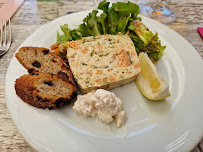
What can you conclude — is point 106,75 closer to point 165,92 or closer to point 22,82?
point 165,92

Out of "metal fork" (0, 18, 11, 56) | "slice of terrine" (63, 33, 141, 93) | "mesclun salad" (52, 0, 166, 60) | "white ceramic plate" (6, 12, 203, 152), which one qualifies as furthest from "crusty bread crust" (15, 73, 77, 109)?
"metal fork" (0, 18, 11, 56)

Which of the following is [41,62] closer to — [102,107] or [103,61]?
[103,61]

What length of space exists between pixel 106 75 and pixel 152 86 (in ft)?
1.88

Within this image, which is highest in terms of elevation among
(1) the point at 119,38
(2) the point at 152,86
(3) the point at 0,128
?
(1) the point at 119,38

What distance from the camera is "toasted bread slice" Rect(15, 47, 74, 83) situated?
7.37 ft

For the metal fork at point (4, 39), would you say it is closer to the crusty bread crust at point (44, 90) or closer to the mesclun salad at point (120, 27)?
the mesclun salad at point (120, 27)

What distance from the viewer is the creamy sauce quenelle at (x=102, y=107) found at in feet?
6.48

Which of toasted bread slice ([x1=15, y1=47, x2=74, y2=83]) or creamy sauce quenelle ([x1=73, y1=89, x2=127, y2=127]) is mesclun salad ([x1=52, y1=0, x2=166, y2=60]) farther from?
creamy sauce quenelle ([x1=73, y1=89, x2=127, y2=127])

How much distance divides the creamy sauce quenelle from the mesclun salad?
1.07m

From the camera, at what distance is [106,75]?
2377mm

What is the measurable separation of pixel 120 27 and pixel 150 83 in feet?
3.33

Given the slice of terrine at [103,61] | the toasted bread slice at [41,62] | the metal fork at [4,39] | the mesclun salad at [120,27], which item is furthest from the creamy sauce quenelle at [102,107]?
the metal fork at [4,39]

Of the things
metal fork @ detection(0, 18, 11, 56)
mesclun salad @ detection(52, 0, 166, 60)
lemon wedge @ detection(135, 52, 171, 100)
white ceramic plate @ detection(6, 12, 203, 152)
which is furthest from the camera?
metal fork @ detection(0, 18, 11, 56)

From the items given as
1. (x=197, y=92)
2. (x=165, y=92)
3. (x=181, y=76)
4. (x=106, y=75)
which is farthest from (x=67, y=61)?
(x=197, y=92)
